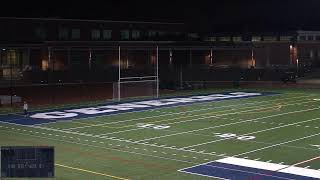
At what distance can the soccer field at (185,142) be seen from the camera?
17406 millimetres

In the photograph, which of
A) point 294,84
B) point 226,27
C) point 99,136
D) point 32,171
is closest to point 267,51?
point 226,27

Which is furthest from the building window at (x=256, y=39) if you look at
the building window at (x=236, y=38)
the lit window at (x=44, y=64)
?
the lit window at (x=44, y=64)

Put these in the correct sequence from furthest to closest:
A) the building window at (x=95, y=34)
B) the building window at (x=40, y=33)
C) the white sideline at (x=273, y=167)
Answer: the building window at (x=95, y=34)
the building window at (x=40, y=33)
the white sideline at (x=273, y=167)

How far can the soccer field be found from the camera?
1741 centimetres

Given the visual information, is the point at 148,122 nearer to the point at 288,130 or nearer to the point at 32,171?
the point at 288,130

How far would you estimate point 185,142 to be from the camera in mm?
22484

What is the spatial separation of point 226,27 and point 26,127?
1828 inches

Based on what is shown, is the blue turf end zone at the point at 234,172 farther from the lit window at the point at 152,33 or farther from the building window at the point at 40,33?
the lit window at the point at 152,33

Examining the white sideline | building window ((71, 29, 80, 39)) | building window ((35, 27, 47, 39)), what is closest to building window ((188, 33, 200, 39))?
building window ((71, 29, 80, 39))

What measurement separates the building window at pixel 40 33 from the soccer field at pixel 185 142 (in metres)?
28.6

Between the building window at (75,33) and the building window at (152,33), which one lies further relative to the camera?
the building window at (152,33)

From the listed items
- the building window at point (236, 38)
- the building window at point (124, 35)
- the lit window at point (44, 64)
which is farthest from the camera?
the building window at point (236, 38)

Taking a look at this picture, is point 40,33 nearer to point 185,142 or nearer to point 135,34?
point 135,34

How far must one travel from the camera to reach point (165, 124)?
27.7m
